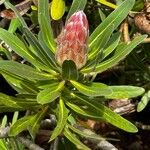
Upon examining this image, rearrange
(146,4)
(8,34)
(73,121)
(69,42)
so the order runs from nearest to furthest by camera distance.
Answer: (69,42)
(8,34)
(73,121)
(146,4)

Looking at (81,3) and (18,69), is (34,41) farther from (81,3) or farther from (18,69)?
(81,3)

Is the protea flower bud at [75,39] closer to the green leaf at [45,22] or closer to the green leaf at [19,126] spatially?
the green leaf at [45,22]

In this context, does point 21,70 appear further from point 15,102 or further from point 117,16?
point 117,16

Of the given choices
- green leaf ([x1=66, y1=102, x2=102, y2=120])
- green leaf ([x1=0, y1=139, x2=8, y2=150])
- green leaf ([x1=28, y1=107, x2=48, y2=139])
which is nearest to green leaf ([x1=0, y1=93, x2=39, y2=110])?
green leaf ([x1=28, y1=107, x2=48, y2=139])

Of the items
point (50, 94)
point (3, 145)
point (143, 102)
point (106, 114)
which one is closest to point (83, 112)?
point (106, 114)

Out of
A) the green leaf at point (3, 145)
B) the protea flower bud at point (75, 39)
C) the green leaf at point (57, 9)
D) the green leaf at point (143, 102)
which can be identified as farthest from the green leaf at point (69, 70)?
the green leaf at point (143, 102)

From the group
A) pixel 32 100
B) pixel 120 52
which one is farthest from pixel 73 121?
pixel 120 52
